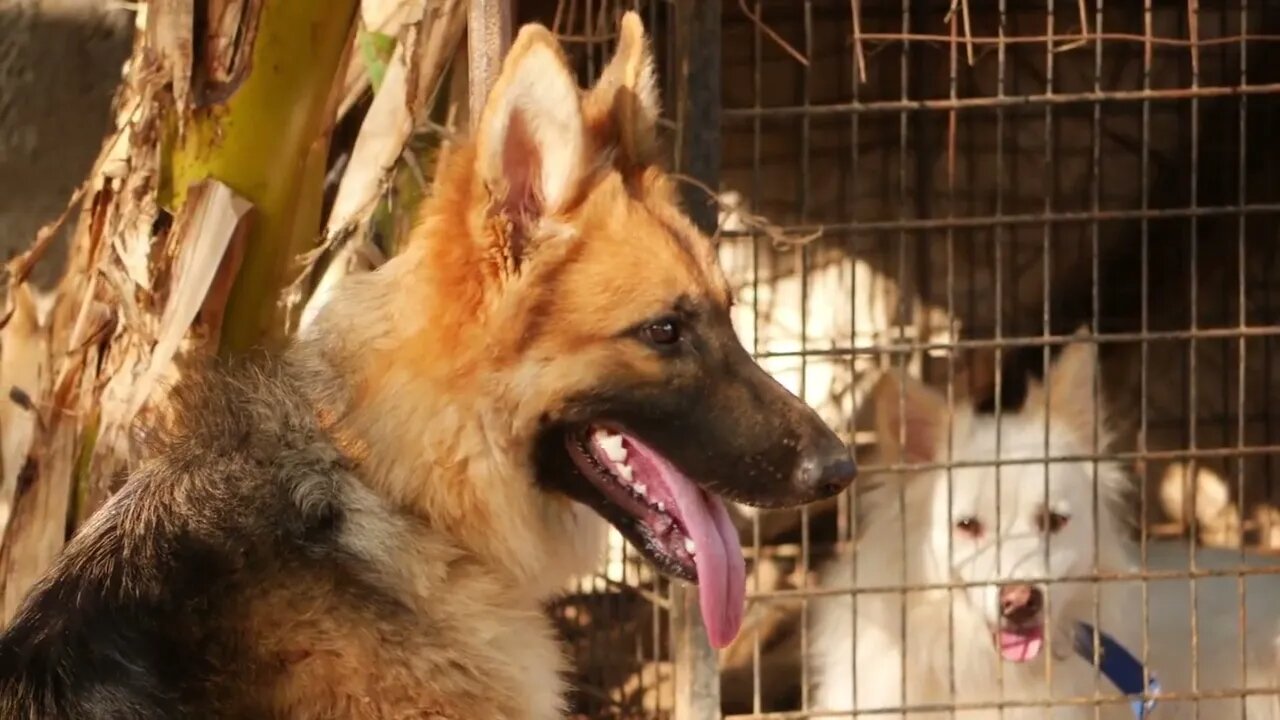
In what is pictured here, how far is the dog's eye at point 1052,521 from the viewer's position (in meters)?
4.23

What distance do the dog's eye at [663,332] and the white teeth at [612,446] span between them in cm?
18

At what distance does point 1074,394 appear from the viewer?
14.4 ft

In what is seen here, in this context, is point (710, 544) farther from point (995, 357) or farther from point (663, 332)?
point (995, 357)

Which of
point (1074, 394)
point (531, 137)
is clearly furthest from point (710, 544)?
point (1074, 394)

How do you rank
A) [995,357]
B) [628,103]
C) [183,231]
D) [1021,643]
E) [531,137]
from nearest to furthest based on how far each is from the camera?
[531,137] → [628,103] → [183,231] → [1021,643] → [995,357]

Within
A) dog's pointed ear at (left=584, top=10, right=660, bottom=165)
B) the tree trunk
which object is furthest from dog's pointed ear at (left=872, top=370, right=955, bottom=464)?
dog's pointed ear at (left=584, top=10, right=660, bottom=165)

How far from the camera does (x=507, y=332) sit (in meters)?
2.33

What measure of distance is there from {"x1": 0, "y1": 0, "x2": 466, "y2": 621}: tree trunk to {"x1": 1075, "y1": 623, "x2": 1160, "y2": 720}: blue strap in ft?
7.87

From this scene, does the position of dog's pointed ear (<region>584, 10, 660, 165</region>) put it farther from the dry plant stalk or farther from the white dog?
the white dog

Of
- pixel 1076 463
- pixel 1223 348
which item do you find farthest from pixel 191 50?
pixel 1223 348

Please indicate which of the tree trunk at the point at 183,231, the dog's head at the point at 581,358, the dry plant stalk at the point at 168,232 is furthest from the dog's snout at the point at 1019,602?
the dry plant stalk at the point at 168,232

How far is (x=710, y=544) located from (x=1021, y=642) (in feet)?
6.76

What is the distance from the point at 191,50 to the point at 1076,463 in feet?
9.02

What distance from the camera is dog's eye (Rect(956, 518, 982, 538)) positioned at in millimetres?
4266
